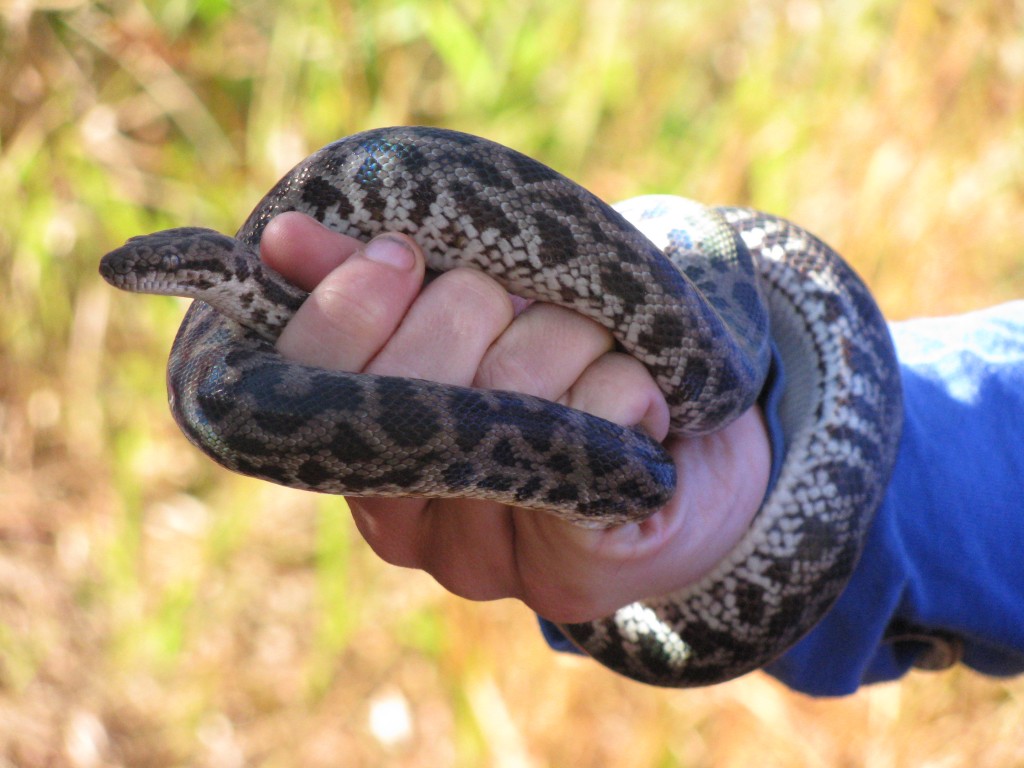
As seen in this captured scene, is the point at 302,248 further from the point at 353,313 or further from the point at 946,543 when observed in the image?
the point at 946,543

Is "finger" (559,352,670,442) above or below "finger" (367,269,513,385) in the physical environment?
below

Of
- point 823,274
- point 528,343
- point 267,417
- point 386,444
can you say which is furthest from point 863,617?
point 267,417

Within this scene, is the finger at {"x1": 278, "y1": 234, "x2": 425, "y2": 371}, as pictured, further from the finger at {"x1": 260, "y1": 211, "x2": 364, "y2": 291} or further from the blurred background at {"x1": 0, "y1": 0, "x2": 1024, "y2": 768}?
the blurred background at {"x1": 0, "y1": 0, "x2": 1024, "y2": 768}

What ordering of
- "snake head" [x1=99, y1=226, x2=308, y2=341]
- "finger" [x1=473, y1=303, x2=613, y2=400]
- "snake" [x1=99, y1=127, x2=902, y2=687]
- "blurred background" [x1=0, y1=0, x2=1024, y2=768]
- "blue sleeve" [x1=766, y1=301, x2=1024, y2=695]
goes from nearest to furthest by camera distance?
1. "snake" [x1=99, y1=127, x2=902, y2=687]
2. "snake head" [x1=99, y1=226, x2=308, y2=341]
3. "finger" [x1=473, y1=303, x2=613, y2=400]
4. "blue sleeve" [x1=766, y1=301, x2=1024, y2=695]
5. "blurred background" [x1=0, y1=0, x2=1024, y2=768]

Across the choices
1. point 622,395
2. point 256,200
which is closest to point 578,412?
point 622,395

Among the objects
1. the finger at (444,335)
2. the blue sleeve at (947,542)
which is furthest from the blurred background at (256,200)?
the finger at (444,335)

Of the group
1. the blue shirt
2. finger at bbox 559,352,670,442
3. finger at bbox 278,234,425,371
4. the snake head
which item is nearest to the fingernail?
finger at bbox 278,234,425,371
